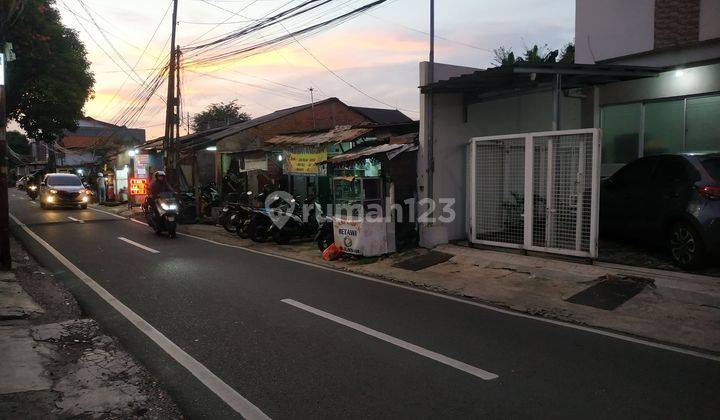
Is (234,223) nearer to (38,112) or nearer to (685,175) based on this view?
(685,175)

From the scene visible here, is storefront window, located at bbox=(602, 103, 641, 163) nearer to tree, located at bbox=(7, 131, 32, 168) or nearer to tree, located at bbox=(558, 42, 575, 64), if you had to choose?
tree, located at bbox=(558, 42, 575, 64)

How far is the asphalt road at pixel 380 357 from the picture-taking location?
3934 mm

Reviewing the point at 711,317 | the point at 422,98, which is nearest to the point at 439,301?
the point at 711,317

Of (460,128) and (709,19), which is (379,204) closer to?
(460,128)

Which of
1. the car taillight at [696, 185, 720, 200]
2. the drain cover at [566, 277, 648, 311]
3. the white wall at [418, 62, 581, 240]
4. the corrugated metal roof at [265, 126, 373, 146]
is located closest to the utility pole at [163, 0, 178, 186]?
the corrugated metal roof at [265, 126, 373, 146]

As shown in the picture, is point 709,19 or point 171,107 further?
point 171,107

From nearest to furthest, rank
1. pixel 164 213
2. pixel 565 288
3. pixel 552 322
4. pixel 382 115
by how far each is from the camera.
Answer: pixel 552 322 < pixel 565 288 < pixel 164 213 < pixel 382 115

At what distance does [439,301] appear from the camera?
24.0 ft

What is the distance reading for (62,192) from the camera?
24.6m

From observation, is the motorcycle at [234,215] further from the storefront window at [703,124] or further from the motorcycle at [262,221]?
the storefront window at [703,124]

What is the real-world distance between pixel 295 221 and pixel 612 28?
29.5 ft

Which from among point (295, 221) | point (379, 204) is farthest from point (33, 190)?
point (379, 204)

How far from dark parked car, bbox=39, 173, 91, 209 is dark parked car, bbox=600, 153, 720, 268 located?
2416cm

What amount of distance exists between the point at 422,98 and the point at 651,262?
5.32 meters
